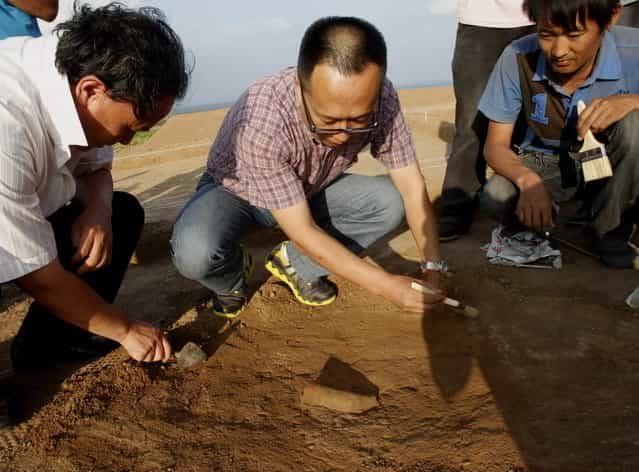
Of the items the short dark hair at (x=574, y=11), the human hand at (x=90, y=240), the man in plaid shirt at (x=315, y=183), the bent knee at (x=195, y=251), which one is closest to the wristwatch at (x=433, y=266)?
the man in plaid shirt at (x=315, y=183)

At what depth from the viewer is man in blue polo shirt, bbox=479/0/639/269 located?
197cm

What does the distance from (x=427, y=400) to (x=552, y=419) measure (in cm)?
37

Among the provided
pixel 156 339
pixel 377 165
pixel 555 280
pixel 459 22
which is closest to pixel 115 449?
pixel 156 339

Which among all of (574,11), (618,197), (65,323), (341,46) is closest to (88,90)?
(341,46)

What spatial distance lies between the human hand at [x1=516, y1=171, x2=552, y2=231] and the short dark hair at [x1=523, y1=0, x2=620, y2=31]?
628 mm

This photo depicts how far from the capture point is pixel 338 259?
5.83 ft

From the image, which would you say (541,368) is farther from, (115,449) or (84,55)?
(84,55)

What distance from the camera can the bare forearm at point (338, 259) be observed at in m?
1.75

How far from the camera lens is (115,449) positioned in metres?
1.51

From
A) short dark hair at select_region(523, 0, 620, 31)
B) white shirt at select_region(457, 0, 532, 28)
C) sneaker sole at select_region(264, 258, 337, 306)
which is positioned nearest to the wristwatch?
sneaker sole at select_region(264, 258, 337, 306)

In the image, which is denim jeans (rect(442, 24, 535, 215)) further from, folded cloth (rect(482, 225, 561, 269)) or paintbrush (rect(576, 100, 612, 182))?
paintbrush (rect(576, 100, 612, 182))

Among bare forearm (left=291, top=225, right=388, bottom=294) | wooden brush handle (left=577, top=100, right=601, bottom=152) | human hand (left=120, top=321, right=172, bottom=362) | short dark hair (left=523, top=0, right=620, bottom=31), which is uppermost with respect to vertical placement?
short dark hair (left=523, top=0, right=620, bottom=31)

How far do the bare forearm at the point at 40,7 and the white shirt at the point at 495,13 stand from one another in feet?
6.66

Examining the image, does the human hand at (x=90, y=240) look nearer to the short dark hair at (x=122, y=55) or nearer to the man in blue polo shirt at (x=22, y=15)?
the short dark hair at (x=122, y=55)
